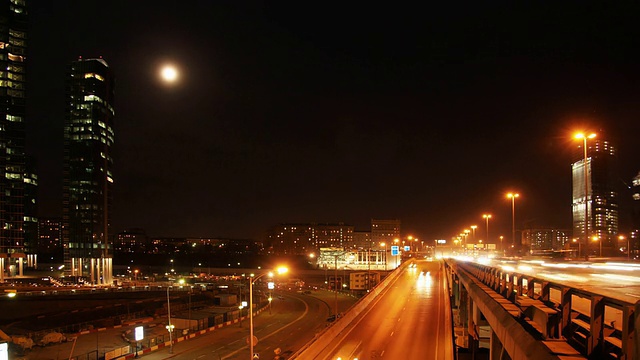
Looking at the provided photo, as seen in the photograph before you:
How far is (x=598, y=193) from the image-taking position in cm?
6656

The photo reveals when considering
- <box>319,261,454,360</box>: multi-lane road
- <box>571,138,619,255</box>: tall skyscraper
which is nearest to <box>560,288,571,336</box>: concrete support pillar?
<box>319,261,454,360</box>: multi-lane road

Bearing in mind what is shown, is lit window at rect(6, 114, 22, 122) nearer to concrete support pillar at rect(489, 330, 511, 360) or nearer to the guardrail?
concrete support pillar at rect(489, 330, 511, 360)

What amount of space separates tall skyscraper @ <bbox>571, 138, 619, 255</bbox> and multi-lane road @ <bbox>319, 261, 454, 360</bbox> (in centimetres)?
1654

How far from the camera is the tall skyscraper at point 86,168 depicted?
125688 mm

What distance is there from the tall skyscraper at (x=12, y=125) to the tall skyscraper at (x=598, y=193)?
4642 inches

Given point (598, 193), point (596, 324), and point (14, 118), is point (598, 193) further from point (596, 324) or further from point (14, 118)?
point (14, 118)

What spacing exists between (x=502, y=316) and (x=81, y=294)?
290 ft

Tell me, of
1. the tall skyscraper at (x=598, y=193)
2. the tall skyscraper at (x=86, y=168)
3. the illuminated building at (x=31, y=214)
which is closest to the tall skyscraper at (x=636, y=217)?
the tall skyscraper at (x=598, y=193)

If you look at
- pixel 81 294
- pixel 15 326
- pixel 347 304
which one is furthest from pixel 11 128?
pixel 347 304

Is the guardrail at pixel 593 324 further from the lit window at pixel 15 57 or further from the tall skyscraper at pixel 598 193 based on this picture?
the lit window at pixel 15 57

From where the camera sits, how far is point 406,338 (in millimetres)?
27719

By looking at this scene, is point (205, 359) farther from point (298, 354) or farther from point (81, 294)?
point (81, 294)

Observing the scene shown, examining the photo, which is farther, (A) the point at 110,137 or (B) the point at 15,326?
(A) the point at 110,137

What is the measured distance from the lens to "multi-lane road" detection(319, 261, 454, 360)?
23.7 m
